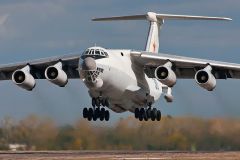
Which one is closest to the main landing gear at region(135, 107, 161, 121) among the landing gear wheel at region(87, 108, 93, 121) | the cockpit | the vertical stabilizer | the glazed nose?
the landing gear wheel at region(87, 108, 93, 121)

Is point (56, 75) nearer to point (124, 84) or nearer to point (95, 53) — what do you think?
point (95, 53)

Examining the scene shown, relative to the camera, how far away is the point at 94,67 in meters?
39.2

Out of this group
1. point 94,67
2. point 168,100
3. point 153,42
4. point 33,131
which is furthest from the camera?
Result: point 153,42

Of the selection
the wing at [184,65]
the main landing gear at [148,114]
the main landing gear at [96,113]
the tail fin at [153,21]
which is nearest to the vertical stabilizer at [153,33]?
the tail fin at [153,21]

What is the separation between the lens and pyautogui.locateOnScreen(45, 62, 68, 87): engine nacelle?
40.9 m

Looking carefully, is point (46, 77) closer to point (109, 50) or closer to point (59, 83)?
point (59, 83)

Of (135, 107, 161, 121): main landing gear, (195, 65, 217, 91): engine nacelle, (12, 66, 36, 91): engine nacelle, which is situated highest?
(12, 66, 36, 91): engine nacelle

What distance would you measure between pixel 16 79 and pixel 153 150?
25.5ft

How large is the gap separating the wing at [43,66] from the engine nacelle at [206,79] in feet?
20.8

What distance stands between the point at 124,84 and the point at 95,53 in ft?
8.14

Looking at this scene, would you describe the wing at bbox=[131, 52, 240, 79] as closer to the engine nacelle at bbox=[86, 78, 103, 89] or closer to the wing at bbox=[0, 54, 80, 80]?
the wing at bbox=[0, 54, 80, 80]

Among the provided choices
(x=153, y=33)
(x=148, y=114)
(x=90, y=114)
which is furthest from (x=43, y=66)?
(x=153, y=33)

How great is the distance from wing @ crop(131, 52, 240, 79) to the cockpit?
120 inches

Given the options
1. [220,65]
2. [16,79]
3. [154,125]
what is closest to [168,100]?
[154,125]
